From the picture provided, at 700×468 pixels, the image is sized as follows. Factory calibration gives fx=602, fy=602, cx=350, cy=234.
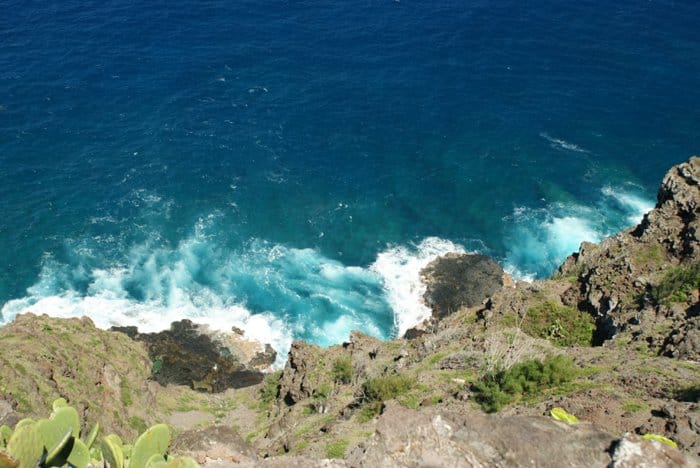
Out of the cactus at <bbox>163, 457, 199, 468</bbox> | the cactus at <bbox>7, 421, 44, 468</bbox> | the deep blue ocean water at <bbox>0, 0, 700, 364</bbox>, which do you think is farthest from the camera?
the deep blue ocean water at <bbox>0, 0, 700, 364</bbox>

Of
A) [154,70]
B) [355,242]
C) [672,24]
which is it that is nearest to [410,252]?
[355,242]

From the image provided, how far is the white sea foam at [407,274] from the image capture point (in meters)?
69.8

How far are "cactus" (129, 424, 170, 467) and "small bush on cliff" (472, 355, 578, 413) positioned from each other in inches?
720

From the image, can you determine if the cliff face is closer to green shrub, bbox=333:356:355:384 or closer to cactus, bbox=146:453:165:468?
green shrub, bbox=333:356:355:384

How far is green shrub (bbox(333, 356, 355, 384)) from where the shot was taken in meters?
50.0

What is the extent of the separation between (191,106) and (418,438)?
85.5m

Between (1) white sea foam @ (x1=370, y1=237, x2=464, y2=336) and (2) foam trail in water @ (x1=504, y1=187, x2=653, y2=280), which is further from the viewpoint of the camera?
(2) foam trail in water @ (x1=504, y1=187, x2=653, y2=280)

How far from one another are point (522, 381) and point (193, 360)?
41.6 meters

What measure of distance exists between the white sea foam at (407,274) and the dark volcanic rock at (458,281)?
1.04m

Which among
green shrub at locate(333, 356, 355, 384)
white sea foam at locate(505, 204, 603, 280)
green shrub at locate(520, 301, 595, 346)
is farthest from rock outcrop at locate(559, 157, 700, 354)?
white sea foam at locate(505, 204, 603, 280)

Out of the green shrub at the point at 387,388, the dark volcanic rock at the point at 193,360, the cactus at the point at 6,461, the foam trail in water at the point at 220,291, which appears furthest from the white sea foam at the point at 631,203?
the cactus at the point at 6,461

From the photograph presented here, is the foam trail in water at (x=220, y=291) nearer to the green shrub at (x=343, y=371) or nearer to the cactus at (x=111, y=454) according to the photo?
the green shrub at (x=343, y=371)

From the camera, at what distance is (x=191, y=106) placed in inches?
3770

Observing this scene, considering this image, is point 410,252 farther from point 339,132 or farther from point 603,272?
point 603,272
